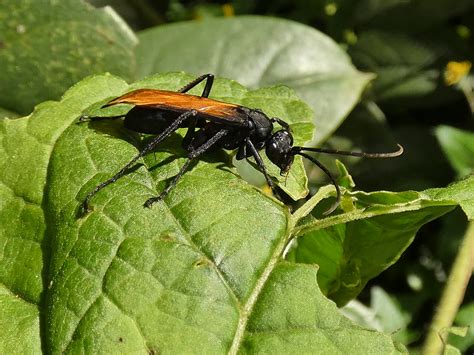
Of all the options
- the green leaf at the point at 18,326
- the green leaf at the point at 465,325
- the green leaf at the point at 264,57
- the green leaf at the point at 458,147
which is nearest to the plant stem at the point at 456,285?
the green leaf at the point at 465,325

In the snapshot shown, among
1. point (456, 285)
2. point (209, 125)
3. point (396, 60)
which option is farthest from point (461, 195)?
point (396, 60)

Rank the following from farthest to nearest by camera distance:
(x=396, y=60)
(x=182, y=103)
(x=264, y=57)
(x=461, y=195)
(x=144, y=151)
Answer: (x=396, y=60)
(x=264, y=57)
(x=182, y=103)
(x=144, y=151)
(x=461, y=195)

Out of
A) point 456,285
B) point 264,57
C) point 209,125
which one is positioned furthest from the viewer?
point 264,57

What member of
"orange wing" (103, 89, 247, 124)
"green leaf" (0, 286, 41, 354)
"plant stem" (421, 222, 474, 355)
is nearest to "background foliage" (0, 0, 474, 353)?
"green leaf" (0, 286, 41, 354)

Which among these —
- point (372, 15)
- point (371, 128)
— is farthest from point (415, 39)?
point (371, 128)

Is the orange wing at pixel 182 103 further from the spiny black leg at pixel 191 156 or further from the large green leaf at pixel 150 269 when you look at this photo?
the large green leaf at pixel 150 269

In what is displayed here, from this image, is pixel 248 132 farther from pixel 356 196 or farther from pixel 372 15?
pixel 372 15

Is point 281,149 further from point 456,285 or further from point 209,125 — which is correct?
point 456,285
